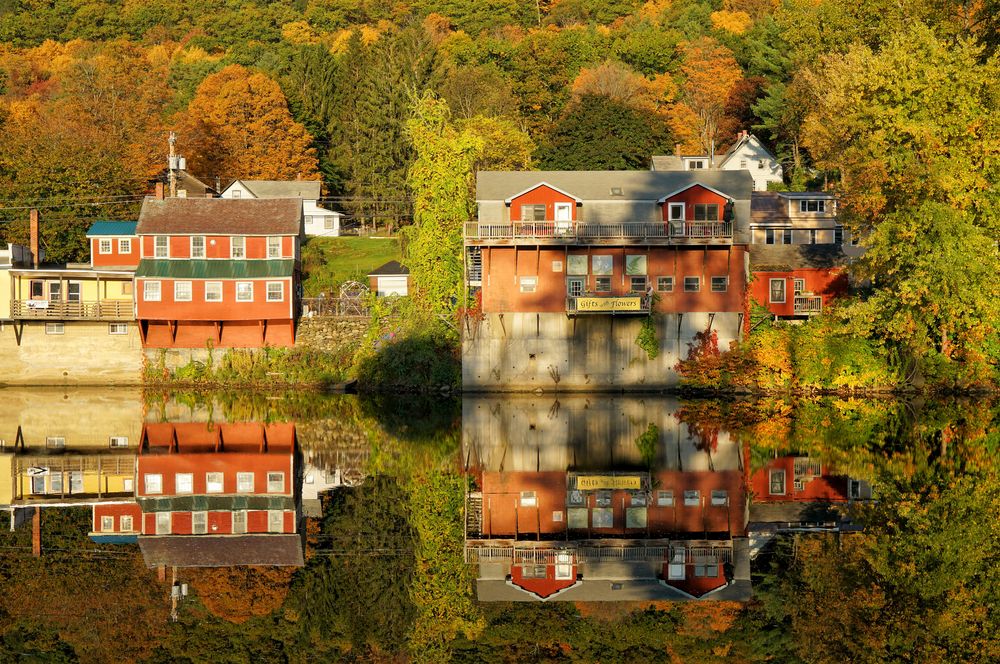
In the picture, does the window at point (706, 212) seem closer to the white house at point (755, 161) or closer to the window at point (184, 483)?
the white house at point (755, 161)

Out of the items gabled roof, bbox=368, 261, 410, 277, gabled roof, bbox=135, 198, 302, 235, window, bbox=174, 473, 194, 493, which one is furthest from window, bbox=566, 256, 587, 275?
window, bbox=174, 473, 194, 493

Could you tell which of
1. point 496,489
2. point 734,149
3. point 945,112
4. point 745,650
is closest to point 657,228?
point 945,112

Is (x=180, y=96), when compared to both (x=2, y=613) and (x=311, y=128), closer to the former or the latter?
(x=311, y=128)

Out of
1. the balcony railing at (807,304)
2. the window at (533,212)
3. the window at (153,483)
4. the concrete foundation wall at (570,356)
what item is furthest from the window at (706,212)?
the window at (153,483)

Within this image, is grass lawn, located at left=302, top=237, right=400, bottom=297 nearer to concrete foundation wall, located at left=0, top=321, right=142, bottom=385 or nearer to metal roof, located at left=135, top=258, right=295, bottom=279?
metal roof, located at left=135, top=258, right=295, bottom=279

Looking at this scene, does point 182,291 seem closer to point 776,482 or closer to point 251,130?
point 776,482

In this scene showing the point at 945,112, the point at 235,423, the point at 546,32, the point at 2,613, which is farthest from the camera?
the point at 546,32
